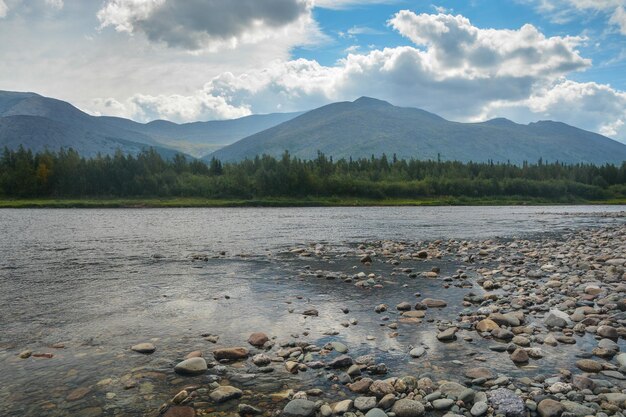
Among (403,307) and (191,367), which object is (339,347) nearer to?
(191,367)

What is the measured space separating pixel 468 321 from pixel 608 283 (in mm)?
9147

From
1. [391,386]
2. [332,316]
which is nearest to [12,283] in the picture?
[332,316]

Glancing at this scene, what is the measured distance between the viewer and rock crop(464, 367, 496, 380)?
31.8 ft

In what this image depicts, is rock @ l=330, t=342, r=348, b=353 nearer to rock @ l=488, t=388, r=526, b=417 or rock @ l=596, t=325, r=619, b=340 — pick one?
rock @ l=488, t=388, r=526, b=417

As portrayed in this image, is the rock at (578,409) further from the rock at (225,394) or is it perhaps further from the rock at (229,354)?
the rock at (229,354)

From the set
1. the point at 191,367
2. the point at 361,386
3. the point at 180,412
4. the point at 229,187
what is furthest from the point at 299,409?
the point at 229,187

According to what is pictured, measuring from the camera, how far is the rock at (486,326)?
1292cm

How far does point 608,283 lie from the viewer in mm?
18625

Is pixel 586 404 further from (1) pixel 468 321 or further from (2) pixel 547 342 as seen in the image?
(1) pixel 468 321

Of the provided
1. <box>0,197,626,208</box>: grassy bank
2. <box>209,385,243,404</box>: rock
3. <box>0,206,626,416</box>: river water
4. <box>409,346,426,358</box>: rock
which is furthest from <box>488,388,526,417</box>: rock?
<box>0,197,626,208</box>: grassy bank

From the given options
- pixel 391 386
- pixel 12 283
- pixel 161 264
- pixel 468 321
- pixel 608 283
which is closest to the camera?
pixel 391 386

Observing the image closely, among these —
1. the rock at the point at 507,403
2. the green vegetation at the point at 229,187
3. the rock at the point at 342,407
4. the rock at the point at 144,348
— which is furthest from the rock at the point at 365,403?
the green vegetation at the point at 229,187

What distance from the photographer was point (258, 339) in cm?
1234

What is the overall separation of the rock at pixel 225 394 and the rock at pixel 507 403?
521 centimetres
